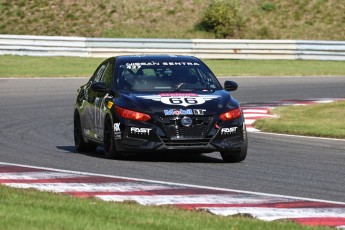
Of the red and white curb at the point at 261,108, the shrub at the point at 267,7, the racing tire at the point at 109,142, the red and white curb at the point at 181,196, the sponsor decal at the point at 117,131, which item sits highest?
the red and white curb at the point at 181,196

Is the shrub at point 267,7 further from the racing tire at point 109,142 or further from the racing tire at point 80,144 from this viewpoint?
the racing tire at point 109,142

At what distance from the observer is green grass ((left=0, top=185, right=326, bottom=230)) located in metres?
8.38

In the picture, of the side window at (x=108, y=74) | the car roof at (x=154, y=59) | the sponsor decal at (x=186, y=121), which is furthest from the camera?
the car roof at (x=154, y=59)

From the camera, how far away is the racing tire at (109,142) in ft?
48.2

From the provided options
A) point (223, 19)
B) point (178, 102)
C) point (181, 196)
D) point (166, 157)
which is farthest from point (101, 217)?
point (223, 19)

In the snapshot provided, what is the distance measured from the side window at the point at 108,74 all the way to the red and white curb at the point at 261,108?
463 cm

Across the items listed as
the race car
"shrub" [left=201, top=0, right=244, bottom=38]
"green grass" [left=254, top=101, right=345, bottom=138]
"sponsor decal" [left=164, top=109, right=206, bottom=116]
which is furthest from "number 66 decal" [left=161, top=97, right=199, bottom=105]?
"shrub" [left=201, top=0, right=244, bottom=38]

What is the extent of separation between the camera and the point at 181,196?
1098 centimetres

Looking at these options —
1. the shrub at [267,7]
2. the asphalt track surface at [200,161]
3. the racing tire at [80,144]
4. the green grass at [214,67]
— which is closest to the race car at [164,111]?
the asphalt track surface at [200,161]

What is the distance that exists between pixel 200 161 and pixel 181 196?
3975 mm

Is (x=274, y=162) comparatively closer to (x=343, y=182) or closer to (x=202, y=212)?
(x=343, y=182)

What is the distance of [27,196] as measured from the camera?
10.4 m

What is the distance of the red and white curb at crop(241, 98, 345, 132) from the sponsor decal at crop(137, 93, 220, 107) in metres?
5.46

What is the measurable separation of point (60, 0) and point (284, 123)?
30.1 metres
